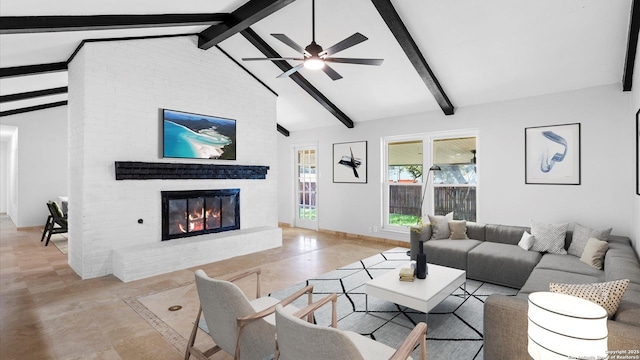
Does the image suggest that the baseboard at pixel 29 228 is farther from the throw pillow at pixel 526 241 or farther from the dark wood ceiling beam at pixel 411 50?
the throw pillow at pixel 526 241

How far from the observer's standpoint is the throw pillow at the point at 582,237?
3830mm

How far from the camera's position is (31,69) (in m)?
4.47

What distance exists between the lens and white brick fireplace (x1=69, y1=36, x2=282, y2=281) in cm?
423

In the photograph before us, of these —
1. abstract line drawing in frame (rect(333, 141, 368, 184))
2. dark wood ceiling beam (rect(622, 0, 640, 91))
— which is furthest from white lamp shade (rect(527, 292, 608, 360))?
abstract line drawing in frame (rect(333, 141, 368, 184))

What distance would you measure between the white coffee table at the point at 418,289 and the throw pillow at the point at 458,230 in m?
1.53

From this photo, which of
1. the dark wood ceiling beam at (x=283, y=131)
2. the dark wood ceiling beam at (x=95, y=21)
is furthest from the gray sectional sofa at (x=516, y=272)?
the dark wood ceiling beam at (x=283, y=131)

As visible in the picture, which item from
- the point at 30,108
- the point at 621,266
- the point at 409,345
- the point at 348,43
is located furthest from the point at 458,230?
the point at 30,108

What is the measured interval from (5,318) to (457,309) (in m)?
4.46

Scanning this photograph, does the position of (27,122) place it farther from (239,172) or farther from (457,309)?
(457,309)

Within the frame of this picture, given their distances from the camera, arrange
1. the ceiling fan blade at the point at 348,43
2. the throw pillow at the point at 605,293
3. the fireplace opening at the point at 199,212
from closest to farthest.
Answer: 1. the throw pillow at the point at 605,293
2. the ceiling fan blade at the point at 348,43
3. the fireplace opening at the point at 199,212

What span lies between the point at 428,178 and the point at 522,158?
1597mm

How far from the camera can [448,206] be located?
596 centimetres

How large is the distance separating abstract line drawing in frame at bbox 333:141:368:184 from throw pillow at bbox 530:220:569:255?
345 centimetres

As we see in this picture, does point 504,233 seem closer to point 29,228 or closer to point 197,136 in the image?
point 197,136
